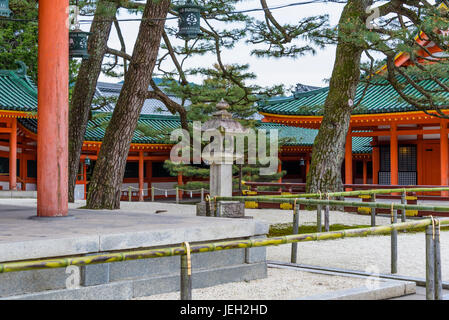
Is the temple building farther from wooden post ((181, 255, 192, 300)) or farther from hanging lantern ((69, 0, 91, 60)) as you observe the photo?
wooden post ((181, 255, 192, 300))

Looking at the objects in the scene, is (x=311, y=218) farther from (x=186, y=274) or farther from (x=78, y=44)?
(x=186, y=274)

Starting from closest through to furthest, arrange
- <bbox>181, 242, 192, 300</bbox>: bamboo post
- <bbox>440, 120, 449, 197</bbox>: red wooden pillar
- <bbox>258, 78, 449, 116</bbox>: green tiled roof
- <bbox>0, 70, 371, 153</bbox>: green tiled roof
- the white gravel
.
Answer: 1. <bbox>181, 242, 192, 300</bbox>: bamboo post
2. the white gravel
3. <bbox>440, 120, 449, 197</bbox>: red wooden pillar
4. <bbox>258, 78, 449, 116</bbox>: green tiled roof
5. <bbox>0, 70, 371, 153</bbox>: green tiled roof

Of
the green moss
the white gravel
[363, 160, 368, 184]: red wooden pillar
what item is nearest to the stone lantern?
the white gravel

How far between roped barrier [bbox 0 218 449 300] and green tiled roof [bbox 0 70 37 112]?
17.7 meters

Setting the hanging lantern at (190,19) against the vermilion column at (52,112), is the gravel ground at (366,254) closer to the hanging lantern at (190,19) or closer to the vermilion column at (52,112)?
the vermilion column at (52,112)

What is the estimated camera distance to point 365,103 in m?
20.9

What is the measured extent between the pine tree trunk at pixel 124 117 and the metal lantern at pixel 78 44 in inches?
123

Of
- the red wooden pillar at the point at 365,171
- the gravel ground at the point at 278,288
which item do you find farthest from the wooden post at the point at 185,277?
the red wooden pillar at the point at 365,171

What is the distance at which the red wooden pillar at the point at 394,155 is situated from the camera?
65.8 ft

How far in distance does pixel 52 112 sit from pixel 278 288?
10.5 feet

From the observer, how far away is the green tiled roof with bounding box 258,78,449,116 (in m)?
19.4

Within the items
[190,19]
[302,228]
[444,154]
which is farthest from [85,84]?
[444,154]

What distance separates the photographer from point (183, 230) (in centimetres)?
562

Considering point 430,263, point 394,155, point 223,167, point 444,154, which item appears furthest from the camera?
point 394,155
